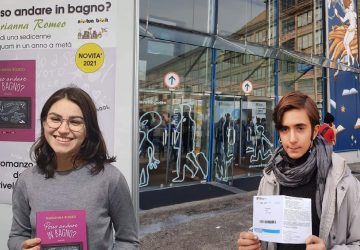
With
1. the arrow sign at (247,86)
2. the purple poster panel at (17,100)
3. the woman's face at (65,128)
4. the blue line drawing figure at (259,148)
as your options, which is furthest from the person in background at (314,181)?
the blue line drawing figure at (259,148)

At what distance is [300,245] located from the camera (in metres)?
1.79

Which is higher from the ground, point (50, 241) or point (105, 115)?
point (105, 115)

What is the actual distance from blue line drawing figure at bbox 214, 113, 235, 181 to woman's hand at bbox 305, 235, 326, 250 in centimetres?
808

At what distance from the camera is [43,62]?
219 cm

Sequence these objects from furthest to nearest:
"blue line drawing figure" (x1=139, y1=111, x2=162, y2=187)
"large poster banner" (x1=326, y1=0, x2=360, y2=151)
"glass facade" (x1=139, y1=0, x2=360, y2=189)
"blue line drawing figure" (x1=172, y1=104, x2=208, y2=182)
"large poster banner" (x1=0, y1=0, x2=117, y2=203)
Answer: "large poster banner" (x1=326, y1=0, x2=360, y2=151) < "blue line drawing figure" (x1=172, y1=104, x2=208, y2=182) < "glass facade" (x1=139, y1=0, x2=360, y2=189) < "blue line drawing figure" (x1=139, y1=111, x2=162, y2=187) < "large poster banner" (x1=0, y1=0, x2=117, y2=203)

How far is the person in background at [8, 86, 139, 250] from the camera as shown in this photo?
5.44 ft

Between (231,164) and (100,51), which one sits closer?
(100,51)

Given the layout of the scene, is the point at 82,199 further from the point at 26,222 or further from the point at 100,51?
the point at 100,51

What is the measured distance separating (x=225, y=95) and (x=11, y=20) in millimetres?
8045

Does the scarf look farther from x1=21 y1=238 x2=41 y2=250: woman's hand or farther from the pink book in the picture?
x1=21 y1=238 x2=41 y2=250: woman's hand

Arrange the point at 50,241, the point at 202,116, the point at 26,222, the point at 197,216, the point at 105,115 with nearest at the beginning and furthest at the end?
the point at 50,241 < the point at 26,222 < the point at 105,115 < the point at 197,216 < the point at 202,116

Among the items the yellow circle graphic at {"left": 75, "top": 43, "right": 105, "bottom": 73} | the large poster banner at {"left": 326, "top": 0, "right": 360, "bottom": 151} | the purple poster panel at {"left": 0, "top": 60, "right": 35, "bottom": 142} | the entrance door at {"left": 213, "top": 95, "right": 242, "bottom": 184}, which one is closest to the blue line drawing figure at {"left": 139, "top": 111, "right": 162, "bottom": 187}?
the entrance door at {"left": 213, "top": 95, "right": 242, "bottom": 184}

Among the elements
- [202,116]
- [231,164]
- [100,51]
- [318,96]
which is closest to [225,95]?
[202,116]

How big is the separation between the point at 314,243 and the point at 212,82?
8225 millimetres
